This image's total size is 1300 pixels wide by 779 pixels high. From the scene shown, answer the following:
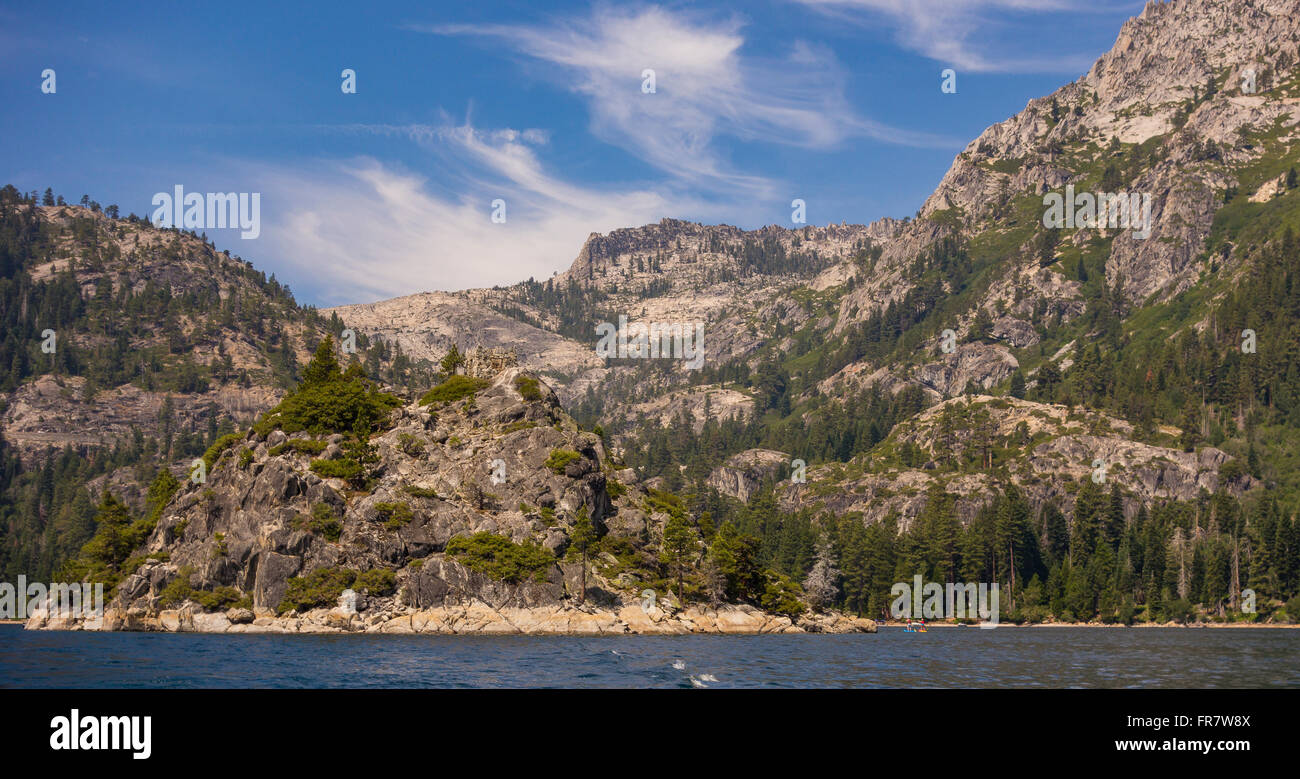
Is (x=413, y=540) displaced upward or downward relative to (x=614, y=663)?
upward

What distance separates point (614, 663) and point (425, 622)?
54487 mm

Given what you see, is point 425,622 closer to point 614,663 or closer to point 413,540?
point 413,540

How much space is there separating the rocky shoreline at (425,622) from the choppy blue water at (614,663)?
32.6 ft

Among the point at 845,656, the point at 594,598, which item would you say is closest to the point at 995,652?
the point at 845,656

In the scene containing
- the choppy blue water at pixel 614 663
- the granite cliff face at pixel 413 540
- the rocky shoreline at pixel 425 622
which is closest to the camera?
the choppy blue water at pixel 614 663

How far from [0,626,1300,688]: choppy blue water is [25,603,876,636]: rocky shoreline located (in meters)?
9.92

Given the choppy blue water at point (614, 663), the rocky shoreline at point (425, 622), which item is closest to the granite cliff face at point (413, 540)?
the rocky shoreline at point (425, 622)

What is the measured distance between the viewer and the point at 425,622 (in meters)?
127

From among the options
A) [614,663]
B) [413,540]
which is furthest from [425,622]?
[614,663]

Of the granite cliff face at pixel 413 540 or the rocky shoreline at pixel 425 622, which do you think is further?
the granite cliff face at pixel 413 540

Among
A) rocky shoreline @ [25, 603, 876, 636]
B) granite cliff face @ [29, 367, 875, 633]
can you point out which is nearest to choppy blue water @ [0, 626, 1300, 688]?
rocky shoreline @ [25, 603, 876, 636]

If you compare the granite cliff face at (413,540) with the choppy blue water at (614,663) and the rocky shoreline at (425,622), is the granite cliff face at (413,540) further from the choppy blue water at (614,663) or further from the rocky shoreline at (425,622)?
the choppy blue water at (614,663)

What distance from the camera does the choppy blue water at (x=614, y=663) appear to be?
207ft
